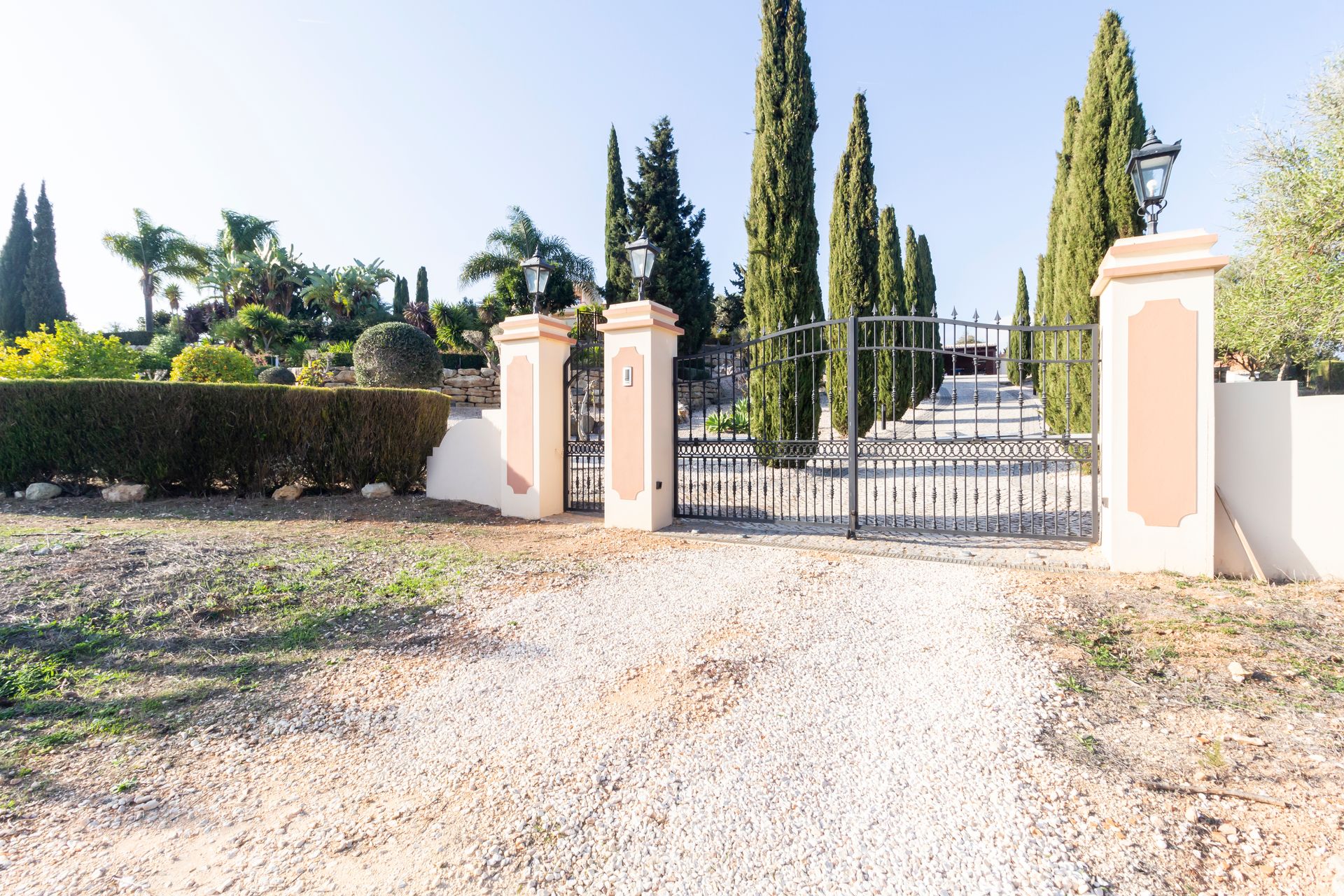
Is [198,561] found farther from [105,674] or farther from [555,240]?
[555,240]

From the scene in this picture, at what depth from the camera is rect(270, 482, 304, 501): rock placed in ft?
25.4

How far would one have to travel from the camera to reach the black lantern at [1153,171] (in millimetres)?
4613

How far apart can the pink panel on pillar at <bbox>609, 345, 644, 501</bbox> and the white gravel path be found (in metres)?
2.56

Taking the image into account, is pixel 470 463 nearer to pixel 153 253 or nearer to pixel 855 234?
pixel 855 234

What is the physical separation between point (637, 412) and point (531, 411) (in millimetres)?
1400

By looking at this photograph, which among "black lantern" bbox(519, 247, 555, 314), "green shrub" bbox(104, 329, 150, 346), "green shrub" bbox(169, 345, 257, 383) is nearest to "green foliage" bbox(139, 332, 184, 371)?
"green shrub" bbox(104, 329, 150, 346)

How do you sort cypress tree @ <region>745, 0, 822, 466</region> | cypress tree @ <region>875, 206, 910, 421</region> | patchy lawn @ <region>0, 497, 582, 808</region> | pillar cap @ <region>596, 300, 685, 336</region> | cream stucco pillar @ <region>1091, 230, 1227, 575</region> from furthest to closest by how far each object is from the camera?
cypress tree @ <region>875, 206, 910, 421</region> → cypress tree @ <region>745, 0, 822, 466</region> → pillar cap @ <region>596, 300, 685, 336</region> → cream stucco pillar @ <region>1091, 230, 1227, 575</region> → patchy lawn @ <region>0, 497, 582, 808</region>

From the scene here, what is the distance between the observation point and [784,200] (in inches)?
413

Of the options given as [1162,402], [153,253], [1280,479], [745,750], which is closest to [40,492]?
[745,750]

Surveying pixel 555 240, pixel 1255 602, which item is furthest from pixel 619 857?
pixel 555 240

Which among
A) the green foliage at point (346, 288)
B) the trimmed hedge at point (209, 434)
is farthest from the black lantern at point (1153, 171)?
the green foliage at point (346, 288)

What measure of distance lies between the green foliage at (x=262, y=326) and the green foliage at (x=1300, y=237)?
88.4 ft

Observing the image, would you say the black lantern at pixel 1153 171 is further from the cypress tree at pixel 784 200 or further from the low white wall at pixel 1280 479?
the cypress tree at pixel 784 200

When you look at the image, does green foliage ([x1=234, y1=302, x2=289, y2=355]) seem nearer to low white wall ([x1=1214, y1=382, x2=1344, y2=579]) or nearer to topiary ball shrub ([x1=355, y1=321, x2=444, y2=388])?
topiary ball shrub ([x1=355, y1=321, x2=444, y2=388])
